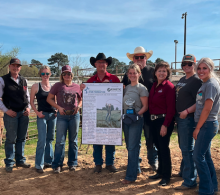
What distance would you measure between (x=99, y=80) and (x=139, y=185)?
2.28m

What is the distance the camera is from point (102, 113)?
14.5 ft

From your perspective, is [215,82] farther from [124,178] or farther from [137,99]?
[124,178]

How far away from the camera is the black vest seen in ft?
15.4

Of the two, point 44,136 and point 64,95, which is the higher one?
point 64,95

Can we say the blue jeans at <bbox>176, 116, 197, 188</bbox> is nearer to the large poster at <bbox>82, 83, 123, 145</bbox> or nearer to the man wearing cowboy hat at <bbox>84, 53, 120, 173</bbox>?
the large poster at <bbox>82, 83, 123, 145</bbox>

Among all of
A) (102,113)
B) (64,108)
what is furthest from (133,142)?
(64,108)

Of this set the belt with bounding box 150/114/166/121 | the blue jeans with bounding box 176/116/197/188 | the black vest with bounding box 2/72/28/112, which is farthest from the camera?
the black vest with bounding box 2/72/28/112

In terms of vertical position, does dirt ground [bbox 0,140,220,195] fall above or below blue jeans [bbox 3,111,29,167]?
below

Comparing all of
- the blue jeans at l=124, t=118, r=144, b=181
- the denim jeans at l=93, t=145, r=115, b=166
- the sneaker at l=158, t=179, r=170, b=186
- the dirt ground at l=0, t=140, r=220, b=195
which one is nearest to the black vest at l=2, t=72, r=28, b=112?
the dirt ground at l=0, t=140, r=220, b=195

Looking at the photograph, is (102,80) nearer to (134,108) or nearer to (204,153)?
(134,108)

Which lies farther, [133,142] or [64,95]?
[64,95]

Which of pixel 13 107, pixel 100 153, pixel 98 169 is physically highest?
pixel 13 107

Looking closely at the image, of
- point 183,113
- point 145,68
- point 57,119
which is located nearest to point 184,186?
point 183,113

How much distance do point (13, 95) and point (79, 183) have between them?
2372 mm
